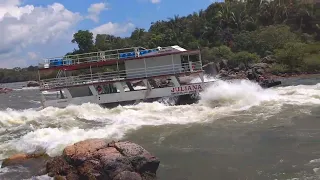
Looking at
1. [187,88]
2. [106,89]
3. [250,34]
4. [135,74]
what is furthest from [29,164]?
[250,34]

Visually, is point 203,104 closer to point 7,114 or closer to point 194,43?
point 7,114

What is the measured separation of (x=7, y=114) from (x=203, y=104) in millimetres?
14390

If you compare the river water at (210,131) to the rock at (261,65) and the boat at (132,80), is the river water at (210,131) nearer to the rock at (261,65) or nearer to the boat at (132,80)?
the boat at (132,80)

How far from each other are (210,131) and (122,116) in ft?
24.9

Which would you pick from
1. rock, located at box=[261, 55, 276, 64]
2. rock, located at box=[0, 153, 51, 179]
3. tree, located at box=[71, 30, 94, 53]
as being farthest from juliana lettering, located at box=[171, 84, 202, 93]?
tree, located at box=[71, 30, 94, 53]

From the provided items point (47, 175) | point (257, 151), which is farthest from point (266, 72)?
point (47, 175)

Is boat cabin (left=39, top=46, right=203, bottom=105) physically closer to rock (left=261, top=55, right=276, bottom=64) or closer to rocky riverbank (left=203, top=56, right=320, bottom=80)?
rocky riverbank (left=203, top=56, right=320, bottom=80)

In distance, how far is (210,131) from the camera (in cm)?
1905

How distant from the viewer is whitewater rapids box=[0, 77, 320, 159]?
62.0 feet

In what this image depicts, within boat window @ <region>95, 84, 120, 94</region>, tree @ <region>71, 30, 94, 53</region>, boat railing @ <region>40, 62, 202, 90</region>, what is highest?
tree @ <region>71, 30, 94, 53</region>

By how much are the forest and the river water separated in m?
28.4

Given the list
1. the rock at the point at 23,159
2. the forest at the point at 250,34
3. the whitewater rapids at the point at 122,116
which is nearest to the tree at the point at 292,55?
the forest at the point at 250,34

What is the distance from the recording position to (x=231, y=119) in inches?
851

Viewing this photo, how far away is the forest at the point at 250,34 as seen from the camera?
5678 cm
